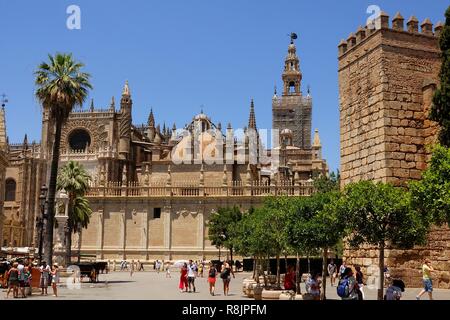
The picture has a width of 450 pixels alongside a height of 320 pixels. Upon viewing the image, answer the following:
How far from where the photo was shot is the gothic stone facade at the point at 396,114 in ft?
65.6

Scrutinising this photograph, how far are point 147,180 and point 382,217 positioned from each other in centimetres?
4272

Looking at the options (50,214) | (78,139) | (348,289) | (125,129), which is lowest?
(348,289)

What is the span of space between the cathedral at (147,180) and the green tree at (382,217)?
31.9 meters

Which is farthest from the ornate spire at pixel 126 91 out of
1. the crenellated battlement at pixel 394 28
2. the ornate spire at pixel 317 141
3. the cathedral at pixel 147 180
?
the crenellated battlement at pixel 394 28

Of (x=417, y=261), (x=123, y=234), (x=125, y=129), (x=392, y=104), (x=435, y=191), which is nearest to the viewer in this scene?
(x=435, y=191)

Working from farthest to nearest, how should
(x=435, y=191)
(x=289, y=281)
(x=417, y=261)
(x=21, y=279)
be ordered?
(x=417, y=261)
(x=21, y=279)
(x=289, y=281)
(x=435, y=191)

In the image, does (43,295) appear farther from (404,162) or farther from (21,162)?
(21,162)

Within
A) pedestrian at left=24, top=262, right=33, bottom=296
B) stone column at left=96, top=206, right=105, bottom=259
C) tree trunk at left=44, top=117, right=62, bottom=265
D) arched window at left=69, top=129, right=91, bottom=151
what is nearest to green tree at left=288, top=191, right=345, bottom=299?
pedestrian at left=24, top=262, right=33, bottom=296

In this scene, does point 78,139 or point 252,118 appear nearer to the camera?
point 78,139

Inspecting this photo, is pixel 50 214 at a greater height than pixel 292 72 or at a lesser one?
lesser

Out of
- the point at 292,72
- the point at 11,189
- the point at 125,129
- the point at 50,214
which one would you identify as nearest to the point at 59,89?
the point at 50,214

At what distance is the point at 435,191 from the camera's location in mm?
13586

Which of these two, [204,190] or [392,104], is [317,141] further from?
[392,104]

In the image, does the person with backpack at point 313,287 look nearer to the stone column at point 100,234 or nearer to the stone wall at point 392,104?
the stone wall at point 392,104
